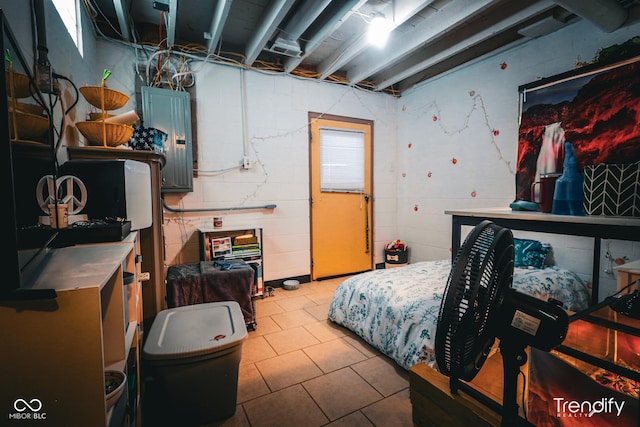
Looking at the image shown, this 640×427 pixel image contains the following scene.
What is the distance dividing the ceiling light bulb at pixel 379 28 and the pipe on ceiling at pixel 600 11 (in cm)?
122

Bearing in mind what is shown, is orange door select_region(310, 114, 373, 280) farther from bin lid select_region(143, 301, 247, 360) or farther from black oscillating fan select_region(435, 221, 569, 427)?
black oscillating fan select_region(435, 221, 569, 427)

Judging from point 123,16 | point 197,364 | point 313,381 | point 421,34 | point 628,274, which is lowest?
point 313,381

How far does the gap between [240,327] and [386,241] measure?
3.33 metres

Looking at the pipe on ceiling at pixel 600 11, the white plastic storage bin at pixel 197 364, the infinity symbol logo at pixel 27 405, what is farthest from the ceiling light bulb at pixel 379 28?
the infinity symbol logo at pixel 27 405

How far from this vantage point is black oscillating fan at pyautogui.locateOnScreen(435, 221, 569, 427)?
25.4 inches

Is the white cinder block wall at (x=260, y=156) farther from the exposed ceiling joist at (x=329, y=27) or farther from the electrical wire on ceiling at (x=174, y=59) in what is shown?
the exposed ceiling joist at (x=329, y=27)

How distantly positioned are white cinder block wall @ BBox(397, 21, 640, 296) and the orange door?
637mm

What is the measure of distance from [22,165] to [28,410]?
61 cm

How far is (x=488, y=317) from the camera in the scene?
745mm

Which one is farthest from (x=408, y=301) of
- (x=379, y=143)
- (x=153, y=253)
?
(x=379, y=143)

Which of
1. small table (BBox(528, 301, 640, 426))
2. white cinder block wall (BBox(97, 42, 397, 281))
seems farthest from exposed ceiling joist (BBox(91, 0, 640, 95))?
small table (BBox(528, 301, 640, 426))

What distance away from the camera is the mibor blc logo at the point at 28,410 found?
0.60 m

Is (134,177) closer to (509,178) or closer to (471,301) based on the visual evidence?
(471,301)

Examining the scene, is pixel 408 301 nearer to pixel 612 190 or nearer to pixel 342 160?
pixel 612 190
